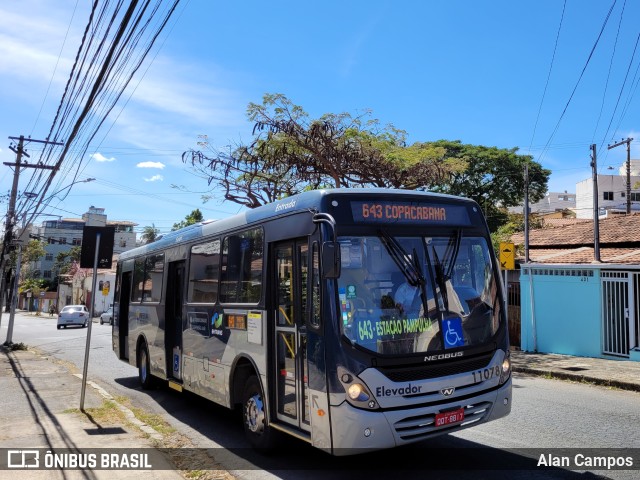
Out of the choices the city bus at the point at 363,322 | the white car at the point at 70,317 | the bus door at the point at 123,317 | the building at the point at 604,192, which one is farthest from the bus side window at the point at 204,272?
the building at the point at 604,192

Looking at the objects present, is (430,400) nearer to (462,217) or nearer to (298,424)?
(298,424)

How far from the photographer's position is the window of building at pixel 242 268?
6.07m

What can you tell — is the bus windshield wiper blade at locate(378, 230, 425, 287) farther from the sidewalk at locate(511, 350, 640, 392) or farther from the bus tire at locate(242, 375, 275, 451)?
the sidewalk at locate(511, 350, 640, 392)

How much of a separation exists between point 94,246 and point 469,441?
20.5 feet

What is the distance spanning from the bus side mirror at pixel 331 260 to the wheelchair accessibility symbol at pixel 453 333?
132cm

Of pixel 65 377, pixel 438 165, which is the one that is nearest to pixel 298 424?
pixel 65 377

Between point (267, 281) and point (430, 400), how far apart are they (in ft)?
7.18

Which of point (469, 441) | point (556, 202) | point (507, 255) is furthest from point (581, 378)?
point (556, 202)

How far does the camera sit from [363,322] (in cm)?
467

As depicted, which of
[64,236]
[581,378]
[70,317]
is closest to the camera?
[581,378]

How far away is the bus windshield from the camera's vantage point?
4.69m

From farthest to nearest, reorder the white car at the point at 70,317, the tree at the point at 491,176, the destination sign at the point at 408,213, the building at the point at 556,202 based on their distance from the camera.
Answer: the building at the point at 556,202 < the tree at the point at 491,176 < the white car at the point at 70,317 < the destination sign at the point at 408,213

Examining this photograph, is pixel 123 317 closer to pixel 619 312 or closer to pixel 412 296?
pixel 412 296

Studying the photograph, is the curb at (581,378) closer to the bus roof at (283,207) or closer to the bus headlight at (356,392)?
the bus roof at (283,207)
